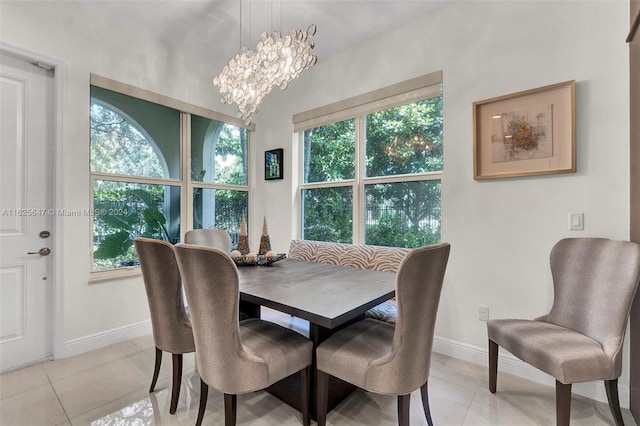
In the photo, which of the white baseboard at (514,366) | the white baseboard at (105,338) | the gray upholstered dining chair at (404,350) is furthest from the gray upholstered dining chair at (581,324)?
the white baseboard at (105,338)

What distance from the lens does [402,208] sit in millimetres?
2736

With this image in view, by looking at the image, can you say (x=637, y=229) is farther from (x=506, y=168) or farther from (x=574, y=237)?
(x=506, y=168)

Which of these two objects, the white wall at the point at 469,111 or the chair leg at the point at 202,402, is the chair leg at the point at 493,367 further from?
the chair leg at the point at 202,402

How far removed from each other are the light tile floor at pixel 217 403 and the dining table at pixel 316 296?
0.36 ft

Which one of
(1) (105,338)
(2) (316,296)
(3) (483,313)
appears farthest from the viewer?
(1) (105,338)

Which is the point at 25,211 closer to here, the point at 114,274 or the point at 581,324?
Result: the point at 114,274

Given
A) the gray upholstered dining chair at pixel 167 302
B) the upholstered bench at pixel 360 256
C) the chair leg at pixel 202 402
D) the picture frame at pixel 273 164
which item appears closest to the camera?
the chair leg at pixel 202 402

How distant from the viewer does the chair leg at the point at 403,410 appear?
131 cm

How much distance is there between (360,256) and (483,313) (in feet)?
3.34

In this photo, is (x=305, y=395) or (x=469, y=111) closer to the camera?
(x=305, y=395)

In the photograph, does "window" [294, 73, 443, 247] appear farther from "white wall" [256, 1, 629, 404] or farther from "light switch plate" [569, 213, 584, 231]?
"light switch plate" [569, 213, 584, 231]

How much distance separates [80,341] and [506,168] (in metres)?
3.56

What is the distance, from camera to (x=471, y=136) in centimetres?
226

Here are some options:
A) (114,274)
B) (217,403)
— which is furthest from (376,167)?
(114,274)
